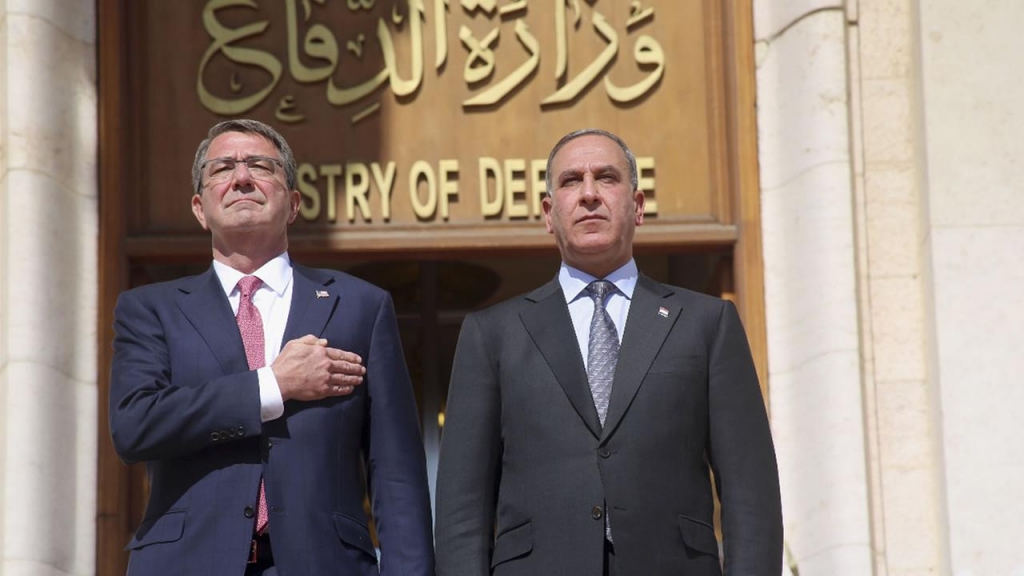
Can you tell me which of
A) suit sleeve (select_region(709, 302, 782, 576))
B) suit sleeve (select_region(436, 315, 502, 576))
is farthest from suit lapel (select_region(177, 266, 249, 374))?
suit sleeve (select_region(709, 302, 782, 576))

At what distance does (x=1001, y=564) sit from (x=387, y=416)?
10.3 ft

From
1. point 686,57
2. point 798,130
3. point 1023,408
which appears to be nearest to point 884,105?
point 798,130

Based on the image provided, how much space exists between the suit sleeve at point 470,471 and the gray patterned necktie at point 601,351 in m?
0.27

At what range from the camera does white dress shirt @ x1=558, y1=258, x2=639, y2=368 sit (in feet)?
17.0

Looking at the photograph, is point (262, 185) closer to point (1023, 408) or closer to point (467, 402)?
point (467, 402)

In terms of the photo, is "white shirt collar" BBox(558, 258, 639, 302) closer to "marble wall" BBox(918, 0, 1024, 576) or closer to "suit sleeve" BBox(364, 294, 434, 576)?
"suit sleeve" BBox(364, 294, 434, 576)

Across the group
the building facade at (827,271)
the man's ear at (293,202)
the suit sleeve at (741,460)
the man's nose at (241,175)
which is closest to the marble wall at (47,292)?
the building facade at (827,271)

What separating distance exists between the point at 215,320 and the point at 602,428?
110 cm

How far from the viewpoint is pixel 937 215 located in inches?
301

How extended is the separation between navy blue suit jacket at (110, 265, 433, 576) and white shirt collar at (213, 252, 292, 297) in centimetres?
3

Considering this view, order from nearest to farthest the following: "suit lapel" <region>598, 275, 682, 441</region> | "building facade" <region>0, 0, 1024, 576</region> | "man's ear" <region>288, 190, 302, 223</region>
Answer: "suit lapel" <region>598, 275, 682, 441</region>
"man's ear" <region>288, 190, 302, 223</region>
"building facade" <region>0, 0, 1024, 576</region>

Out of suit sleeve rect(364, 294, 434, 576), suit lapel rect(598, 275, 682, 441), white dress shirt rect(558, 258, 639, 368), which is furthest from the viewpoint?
white dress shirt rect(558, 258, 639, 368)

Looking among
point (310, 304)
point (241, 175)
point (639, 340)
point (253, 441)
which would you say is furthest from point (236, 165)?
point (639, 340)

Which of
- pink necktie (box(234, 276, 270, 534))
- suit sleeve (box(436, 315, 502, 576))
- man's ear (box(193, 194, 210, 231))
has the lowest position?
suit sleeve (box(436, 315, 502, 576))
